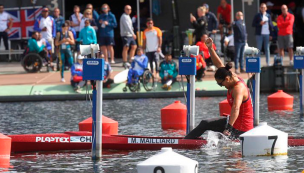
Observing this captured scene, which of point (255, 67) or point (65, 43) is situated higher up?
point (65, 43)

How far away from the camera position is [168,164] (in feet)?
29.6

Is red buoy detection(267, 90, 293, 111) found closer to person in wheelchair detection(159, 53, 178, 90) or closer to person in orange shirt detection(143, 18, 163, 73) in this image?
person in wheelchair detection(159, 53, 178, 90)

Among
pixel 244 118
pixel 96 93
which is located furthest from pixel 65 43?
pixel 96 93

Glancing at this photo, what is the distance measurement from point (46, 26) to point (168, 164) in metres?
20.0

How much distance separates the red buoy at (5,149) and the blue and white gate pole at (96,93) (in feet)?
4.02

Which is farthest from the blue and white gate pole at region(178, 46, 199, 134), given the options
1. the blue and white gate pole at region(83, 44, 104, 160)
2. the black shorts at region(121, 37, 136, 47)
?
the black shorts at region(121, 37, 136, 47)

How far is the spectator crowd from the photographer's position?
A: 995 inches

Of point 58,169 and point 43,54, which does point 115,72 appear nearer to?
point 43,54

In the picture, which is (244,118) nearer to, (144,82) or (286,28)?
(144,82)

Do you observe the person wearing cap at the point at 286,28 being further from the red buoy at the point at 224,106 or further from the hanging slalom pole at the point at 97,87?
the hanging slalom pole at the point at 97,87

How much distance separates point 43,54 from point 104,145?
48.5 feet

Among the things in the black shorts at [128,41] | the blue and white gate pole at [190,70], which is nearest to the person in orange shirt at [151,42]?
the black shorts at [128,41]

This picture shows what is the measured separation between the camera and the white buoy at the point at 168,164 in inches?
356

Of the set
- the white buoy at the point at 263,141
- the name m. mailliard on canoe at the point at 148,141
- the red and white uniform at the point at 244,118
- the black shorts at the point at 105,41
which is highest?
the black shorts at the point at 105,41
